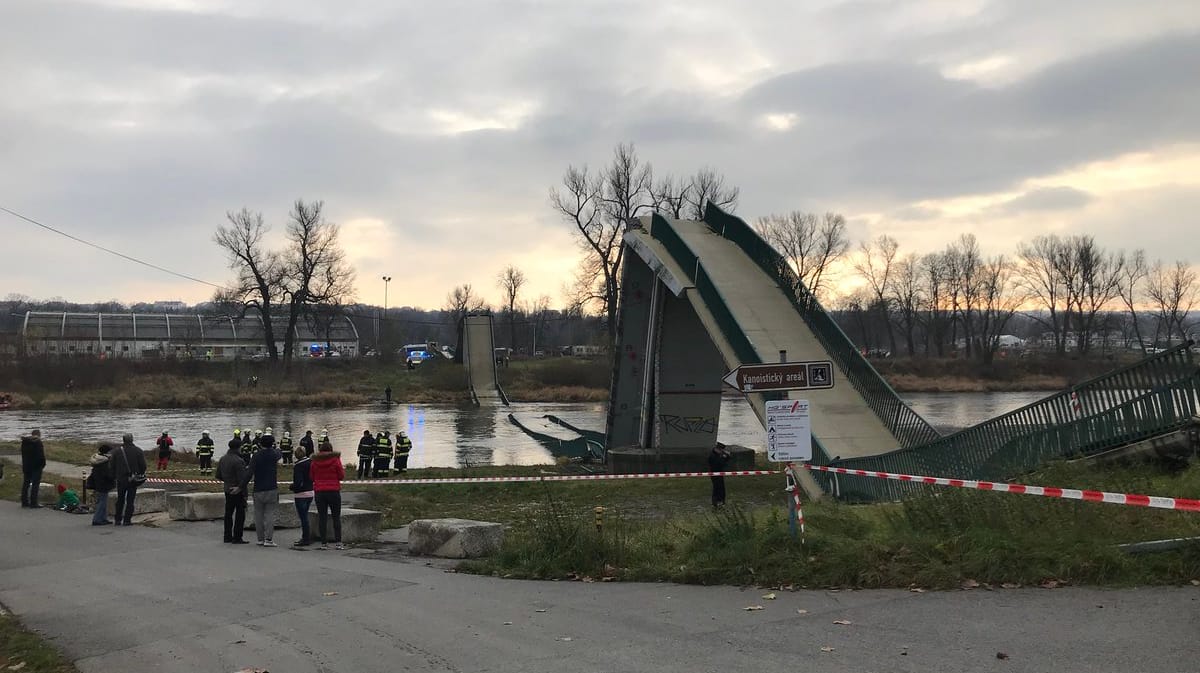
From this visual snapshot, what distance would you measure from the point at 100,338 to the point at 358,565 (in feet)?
430

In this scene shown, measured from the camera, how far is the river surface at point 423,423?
37.6 metres

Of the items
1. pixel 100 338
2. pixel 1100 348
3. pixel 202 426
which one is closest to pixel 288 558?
pixel 202 426

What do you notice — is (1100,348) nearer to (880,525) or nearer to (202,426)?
(202,426)

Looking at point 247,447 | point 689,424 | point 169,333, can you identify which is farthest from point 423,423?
point 169,333

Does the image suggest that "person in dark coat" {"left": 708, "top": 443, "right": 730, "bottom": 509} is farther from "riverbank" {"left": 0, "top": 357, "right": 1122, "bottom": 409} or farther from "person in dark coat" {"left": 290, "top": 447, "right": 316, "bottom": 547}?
"riverbank" {"left": 0, "top": 357, "right": 1122, "bottom": 409}

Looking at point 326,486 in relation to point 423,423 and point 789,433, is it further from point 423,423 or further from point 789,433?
point 423,423

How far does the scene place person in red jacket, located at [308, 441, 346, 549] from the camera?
1190 centimetres

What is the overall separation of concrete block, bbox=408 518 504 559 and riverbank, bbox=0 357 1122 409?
47.1 meters

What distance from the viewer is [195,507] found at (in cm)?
1483

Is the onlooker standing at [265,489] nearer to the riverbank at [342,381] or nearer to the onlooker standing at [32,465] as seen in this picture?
the onlooker standing at [32,465]

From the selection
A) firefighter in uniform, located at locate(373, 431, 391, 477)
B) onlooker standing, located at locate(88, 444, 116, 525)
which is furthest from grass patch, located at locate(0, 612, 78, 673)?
firefighter in uniform, located at locate(373, 431, 391, 477)

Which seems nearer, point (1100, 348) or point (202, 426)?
point (202, 426)

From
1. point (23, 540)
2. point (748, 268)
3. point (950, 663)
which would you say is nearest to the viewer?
point (950, 663)

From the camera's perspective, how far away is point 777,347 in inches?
779
